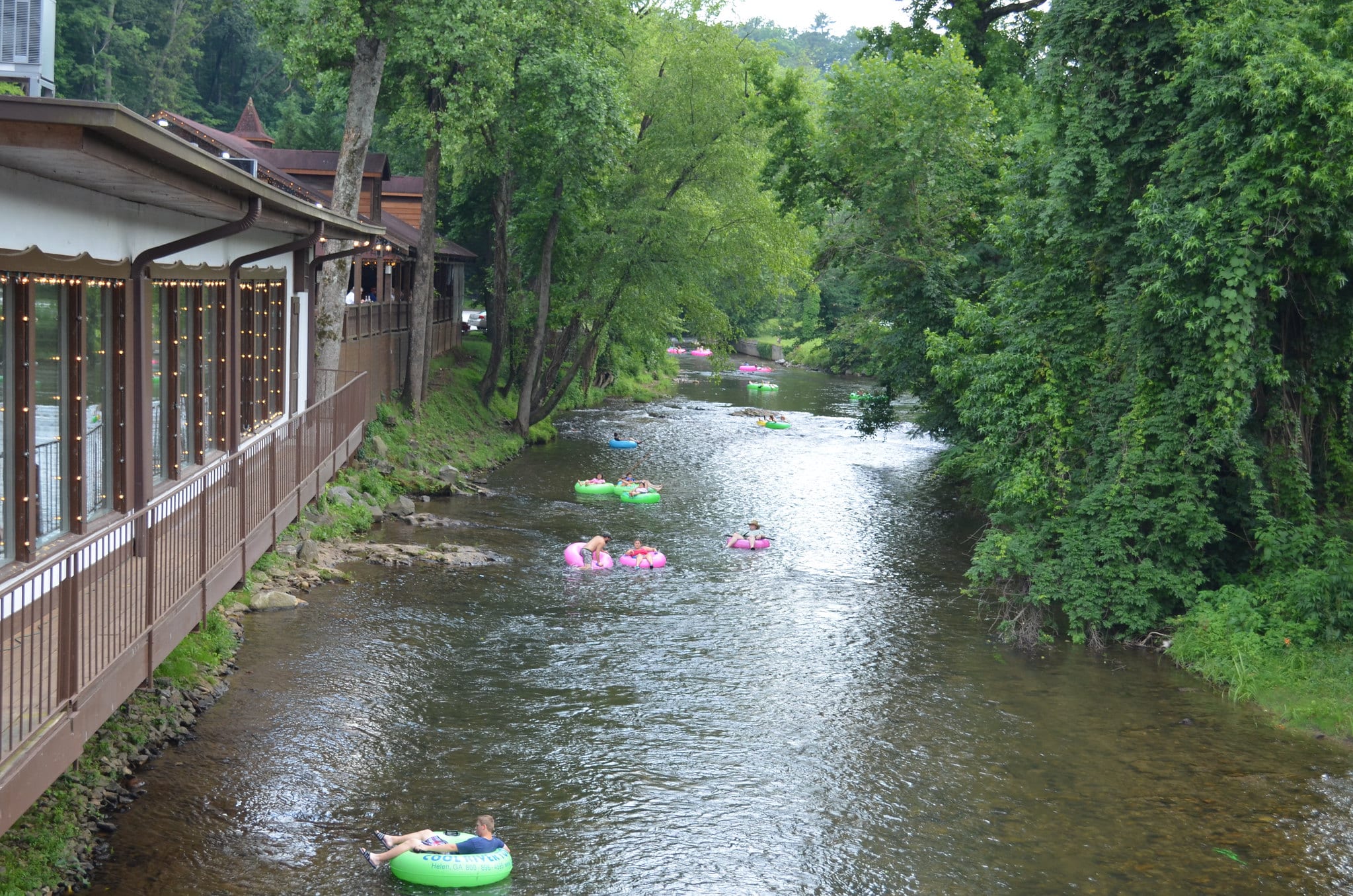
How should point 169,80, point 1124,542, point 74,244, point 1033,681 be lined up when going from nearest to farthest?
point 74,244, point 1033,681, point 1124,542, point 169,80

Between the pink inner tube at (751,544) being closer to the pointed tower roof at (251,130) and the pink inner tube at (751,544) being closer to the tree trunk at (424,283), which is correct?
the tree trunk at (424,283)

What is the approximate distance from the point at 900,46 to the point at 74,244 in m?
27.8

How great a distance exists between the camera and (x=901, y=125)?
1036 inches

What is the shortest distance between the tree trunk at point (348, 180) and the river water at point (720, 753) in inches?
185

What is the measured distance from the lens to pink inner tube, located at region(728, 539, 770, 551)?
23.3m

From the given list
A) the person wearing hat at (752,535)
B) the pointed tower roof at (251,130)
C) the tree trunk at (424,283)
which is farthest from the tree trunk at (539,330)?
the pointed tower roof at (251,130)

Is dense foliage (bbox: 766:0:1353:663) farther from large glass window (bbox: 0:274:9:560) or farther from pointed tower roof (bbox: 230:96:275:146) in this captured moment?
pointed tower roof (bbox: 230:96:275:146)

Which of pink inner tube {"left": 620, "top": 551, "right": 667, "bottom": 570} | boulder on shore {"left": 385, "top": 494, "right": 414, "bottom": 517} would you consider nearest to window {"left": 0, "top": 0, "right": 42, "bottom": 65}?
pink inner tube {"left": 620, "top": 551, "right": 667, "bottom": 570}

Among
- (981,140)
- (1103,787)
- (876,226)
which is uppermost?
(981,140)

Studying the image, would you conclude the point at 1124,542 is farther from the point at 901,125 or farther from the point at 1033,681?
the point at 901,125

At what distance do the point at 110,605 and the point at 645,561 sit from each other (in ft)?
46.2

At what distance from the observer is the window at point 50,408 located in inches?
359

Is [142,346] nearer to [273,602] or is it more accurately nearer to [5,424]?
[5,424]

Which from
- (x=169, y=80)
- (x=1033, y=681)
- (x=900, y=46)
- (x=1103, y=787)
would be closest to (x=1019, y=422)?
(x=1033, y=681)
